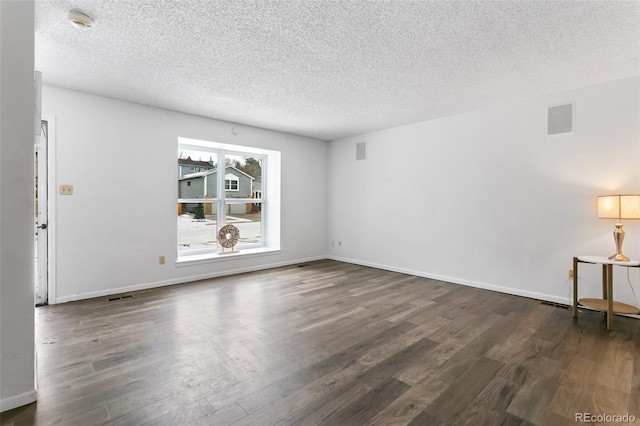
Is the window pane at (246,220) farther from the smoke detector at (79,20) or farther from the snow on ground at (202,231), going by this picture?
the smoke detector at (79,20)

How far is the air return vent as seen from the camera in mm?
3578

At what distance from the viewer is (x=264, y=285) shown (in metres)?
4.36

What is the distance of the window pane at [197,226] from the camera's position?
16.1 ft

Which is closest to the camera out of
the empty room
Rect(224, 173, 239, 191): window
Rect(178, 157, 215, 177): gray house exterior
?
the empty room

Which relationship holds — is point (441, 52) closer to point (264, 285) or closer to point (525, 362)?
point (525, 362)

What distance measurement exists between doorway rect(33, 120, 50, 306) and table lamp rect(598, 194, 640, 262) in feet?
19.9

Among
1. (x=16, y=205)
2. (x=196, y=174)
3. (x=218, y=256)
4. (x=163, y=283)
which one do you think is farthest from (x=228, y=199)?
(x=16, y=205)

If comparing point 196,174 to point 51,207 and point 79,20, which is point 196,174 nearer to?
point 51,207

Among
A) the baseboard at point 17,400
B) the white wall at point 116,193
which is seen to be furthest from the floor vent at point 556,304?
the baseboard at point 17,400

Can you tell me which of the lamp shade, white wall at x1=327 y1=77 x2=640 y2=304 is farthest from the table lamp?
white wall at x1=327 y1=77 x2=640 y2=304

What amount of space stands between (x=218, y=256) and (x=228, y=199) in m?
1.08

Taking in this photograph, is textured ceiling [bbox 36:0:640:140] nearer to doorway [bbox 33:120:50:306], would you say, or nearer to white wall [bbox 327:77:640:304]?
white wall [bbox 327:77:640:304]

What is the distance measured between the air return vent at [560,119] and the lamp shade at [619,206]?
98 cm

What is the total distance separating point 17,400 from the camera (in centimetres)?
170
